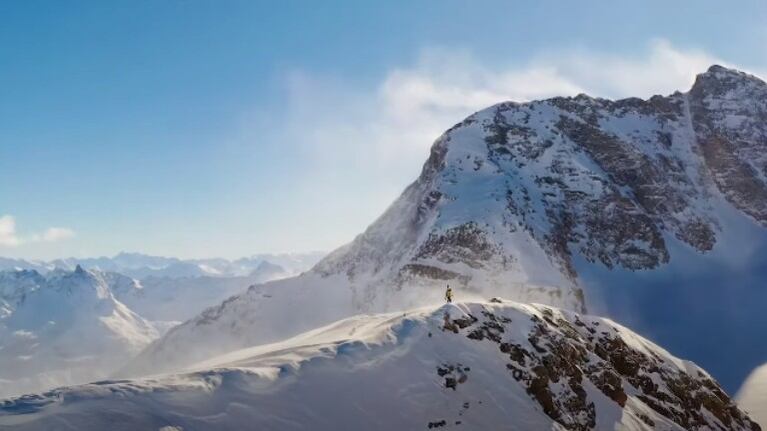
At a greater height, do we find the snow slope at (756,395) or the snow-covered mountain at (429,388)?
the snow-covered mountain at (429,388)

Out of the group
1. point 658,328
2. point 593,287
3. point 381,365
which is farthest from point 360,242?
point 381,365

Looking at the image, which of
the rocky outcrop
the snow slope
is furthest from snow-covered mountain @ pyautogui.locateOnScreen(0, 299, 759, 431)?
the snow slope

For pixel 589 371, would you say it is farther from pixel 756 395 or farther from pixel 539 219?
pixel 539 219

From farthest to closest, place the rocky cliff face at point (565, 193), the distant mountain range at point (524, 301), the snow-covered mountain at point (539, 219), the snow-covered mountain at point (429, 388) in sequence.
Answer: the rocky cliff face at point (565, 193) < the snow-covered mountain at point (539, 219) < the distant mountain range at point (524, 301) < the snow-covered mountain at point (429, 388)

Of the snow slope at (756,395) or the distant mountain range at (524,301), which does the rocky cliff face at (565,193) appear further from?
the snow slope at (756,395)

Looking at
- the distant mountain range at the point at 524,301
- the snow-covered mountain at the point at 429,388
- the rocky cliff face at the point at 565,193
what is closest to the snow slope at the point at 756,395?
the distant mountain range at the point at 524,301

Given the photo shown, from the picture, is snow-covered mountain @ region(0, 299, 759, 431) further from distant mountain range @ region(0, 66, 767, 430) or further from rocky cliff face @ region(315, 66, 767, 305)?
rocky cliff face @ region(315, 66, 767, 305)

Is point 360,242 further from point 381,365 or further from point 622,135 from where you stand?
point 381,365

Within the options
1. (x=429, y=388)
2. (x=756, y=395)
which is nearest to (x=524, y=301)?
(x=756, y=395)
